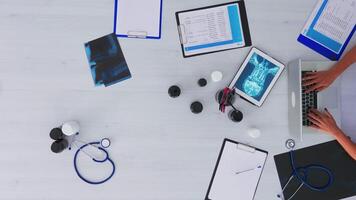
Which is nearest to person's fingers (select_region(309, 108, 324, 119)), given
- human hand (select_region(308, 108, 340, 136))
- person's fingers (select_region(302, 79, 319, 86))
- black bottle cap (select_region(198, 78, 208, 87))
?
human hand (select_region(308, 108, 340, 136))

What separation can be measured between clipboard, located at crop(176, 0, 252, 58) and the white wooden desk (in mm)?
30

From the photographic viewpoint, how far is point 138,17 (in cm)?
135

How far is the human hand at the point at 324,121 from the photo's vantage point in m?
1.32

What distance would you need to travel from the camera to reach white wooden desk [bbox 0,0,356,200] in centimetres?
130

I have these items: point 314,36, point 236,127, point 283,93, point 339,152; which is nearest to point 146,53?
point 236,127

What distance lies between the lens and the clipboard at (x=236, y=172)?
4.49 ft

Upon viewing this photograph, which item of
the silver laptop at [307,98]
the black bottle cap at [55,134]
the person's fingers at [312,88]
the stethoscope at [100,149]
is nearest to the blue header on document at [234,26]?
the silver laptop at [307,98]

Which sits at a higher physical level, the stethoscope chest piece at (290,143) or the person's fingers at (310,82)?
the person's fingers at (310,82)

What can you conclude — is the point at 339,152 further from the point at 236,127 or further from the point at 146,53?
the point at 146,53

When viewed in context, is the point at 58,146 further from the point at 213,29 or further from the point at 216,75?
the point at 213,29

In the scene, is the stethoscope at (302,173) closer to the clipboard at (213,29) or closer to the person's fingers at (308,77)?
the person's fingers at (308,77)

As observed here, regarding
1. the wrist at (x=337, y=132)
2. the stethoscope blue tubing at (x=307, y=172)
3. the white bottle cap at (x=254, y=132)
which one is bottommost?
the stethoscope blue tubing at (x=307, y=172)

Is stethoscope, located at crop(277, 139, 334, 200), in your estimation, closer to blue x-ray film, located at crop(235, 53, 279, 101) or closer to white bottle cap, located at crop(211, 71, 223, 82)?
blue x-ray film, located at crop(235, 53, 279, 101)

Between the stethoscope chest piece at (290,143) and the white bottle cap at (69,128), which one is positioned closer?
the white bottle cap at (69,128)
